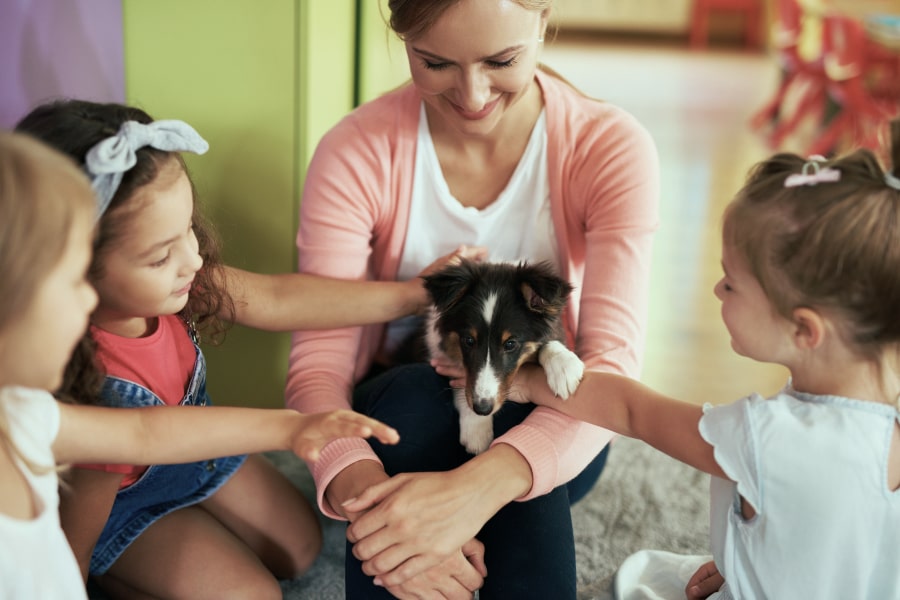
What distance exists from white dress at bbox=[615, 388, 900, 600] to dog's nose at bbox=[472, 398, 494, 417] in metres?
0.45

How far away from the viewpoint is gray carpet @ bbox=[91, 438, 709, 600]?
80.7 inches

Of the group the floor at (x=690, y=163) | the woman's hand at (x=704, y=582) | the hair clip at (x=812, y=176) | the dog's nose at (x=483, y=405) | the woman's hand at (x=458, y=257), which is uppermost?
the hair clip at (x=812, y=176)

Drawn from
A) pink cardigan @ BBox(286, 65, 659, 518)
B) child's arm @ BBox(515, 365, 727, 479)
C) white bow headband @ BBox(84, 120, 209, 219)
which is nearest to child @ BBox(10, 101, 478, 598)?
white bow headband @ BBox(84, 120, 209, 219)

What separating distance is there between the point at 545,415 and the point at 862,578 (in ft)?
1.94

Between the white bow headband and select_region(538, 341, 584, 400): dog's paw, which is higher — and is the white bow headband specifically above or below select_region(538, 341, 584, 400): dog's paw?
above

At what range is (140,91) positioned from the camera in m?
2.17

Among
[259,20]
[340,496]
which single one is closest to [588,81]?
[259,20]

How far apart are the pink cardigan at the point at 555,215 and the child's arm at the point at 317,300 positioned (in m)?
0.06

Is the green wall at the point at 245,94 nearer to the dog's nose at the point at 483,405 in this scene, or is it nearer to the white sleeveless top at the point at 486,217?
the white sleeveless top at the point at 486,217

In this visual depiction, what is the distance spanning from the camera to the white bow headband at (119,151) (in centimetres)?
133

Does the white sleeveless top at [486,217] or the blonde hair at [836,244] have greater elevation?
the blonde hair at [836,244]

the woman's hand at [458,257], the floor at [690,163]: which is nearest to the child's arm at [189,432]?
the woman's hand at [458,257]

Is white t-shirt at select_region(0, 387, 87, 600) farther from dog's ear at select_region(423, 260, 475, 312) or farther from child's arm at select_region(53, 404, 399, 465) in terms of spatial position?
dog's ear at select_region(423, 260, 475, 312)

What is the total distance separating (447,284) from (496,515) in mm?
435
